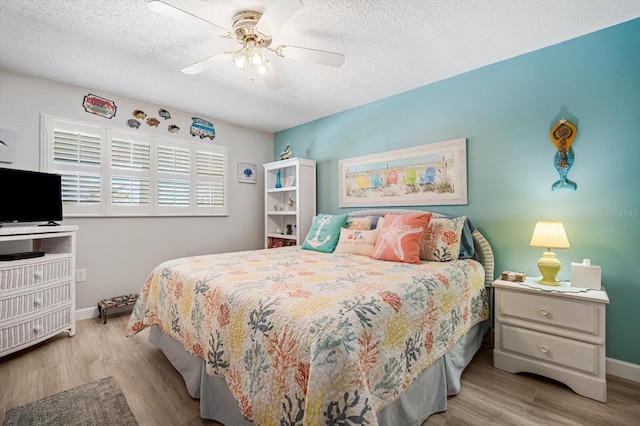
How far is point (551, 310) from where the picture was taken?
6.20 feet

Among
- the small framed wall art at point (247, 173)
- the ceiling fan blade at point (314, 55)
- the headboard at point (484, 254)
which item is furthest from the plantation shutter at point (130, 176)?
the headboard at point (484, 254)

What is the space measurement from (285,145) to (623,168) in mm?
3738

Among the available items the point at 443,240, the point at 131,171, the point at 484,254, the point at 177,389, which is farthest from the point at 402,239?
the point at 131,171

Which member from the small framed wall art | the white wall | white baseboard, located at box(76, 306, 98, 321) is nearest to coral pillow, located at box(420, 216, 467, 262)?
the white wall

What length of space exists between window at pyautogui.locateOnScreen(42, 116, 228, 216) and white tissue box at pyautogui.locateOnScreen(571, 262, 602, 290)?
3.78 metres

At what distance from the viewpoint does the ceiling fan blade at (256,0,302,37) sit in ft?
4.91

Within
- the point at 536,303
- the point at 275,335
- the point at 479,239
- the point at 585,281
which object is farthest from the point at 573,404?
the point at 275,335

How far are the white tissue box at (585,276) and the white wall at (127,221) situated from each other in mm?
Answer: 3640

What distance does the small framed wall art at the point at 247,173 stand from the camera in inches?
170

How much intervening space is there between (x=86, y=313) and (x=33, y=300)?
0.83 meters

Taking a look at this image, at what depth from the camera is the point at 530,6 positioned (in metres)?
1.82

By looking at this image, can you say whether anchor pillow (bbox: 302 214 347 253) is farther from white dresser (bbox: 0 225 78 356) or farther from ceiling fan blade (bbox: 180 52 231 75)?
white dresser (bbox: 0 225 78 356)

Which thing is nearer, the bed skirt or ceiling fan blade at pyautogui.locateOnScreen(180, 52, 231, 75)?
the bed skirt

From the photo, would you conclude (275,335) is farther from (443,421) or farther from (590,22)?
(590,22)
